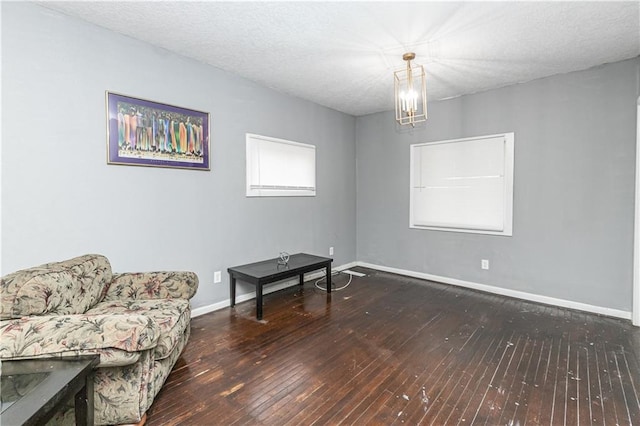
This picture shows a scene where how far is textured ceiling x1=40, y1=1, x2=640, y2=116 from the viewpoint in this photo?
222cm

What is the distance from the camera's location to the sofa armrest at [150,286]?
2369 mm

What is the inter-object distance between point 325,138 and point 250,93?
147 centimetres

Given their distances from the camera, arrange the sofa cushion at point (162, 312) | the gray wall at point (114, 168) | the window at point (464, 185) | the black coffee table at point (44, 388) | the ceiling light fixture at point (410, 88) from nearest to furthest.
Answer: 1. the black coffee table at point (44, 388)
2. the sofa cushion at point (162, 312)
3. the gray wall at point (114, 168)
4. the ceiling light fixture at point (410, 88)
5. the window at point (464, 185)

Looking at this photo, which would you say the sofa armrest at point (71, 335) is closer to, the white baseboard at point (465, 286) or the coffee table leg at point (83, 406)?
the coffee table leg at point (83, 406)

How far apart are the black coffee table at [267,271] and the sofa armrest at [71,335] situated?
158 centimetres

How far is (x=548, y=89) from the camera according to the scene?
3.48 metres

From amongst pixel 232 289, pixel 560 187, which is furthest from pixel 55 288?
pixel 560 187

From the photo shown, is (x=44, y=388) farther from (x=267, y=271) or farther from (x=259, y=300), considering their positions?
(x=267, y=271)

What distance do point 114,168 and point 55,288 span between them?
1.20 meters

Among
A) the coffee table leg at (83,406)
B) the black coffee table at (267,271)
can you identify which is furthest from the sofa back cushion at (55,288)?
the black coffee table at (267,271)

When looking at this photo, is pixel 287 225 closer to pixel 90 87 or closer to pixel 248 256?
pixel 248 256

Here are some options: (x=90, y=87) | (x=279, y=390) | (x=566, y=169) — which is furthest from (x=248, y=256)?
(x=566, y=169)

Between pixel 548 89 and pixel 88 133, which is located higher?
pixel 548 89

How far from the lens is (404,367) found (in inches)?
88.7
